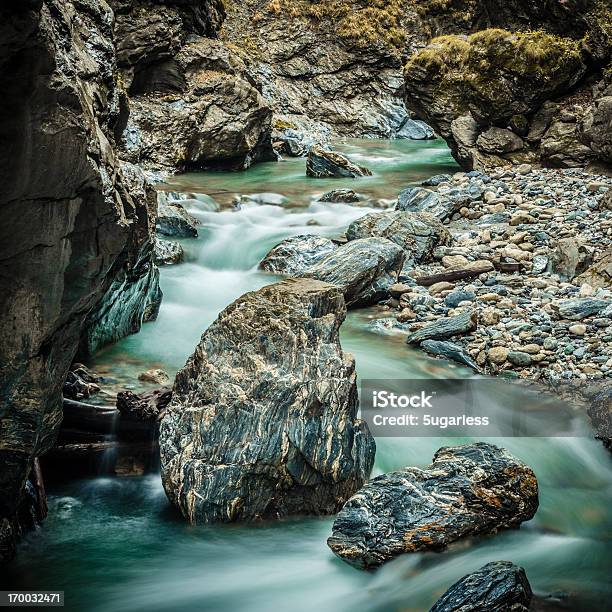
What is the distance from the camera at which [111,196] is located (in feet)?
13.8

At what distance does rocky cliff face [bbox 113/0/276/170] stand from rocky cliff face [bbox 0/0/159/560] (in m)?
13.6

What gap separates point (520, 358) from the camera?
7.59 metres

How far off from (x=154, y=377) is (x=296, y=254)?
15.5ft

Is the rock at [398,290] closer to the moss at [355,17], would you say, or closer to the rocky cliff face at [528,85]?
the rocky cliff face at [528,85]

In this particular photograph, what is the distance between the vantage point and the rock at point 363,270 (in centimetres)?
952

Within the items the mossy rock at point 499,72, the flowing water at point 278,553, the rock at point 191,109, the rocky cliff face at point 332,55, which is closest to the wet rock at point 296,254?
the flowing water at point 278,553

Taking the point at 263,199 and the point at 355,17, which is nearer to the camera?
the point at 263,199

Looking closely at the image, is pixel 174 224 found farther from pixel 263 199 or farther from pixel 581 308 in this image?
pixel 581 308

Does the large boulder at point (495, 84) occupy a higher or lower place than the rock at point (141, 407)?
higher

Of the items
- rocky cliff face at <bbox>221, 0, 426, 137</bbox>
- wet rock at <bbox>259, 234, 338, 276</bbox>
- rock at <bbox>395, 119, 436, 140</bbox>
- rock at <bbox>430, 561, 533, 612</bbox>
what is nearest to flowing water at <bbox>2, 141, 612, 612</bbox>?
rock at <bbox>430, 561, 533, 612</bbox>

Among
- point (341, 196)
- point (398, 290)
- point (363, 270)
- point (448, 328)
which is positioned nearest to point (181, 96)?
point (341, 196)

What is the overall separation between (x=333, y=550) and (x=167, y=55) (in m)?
16.7

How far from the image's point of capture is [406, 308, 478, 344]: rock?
8320 mm

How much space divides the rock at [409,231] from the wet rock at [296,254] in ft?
2.11
